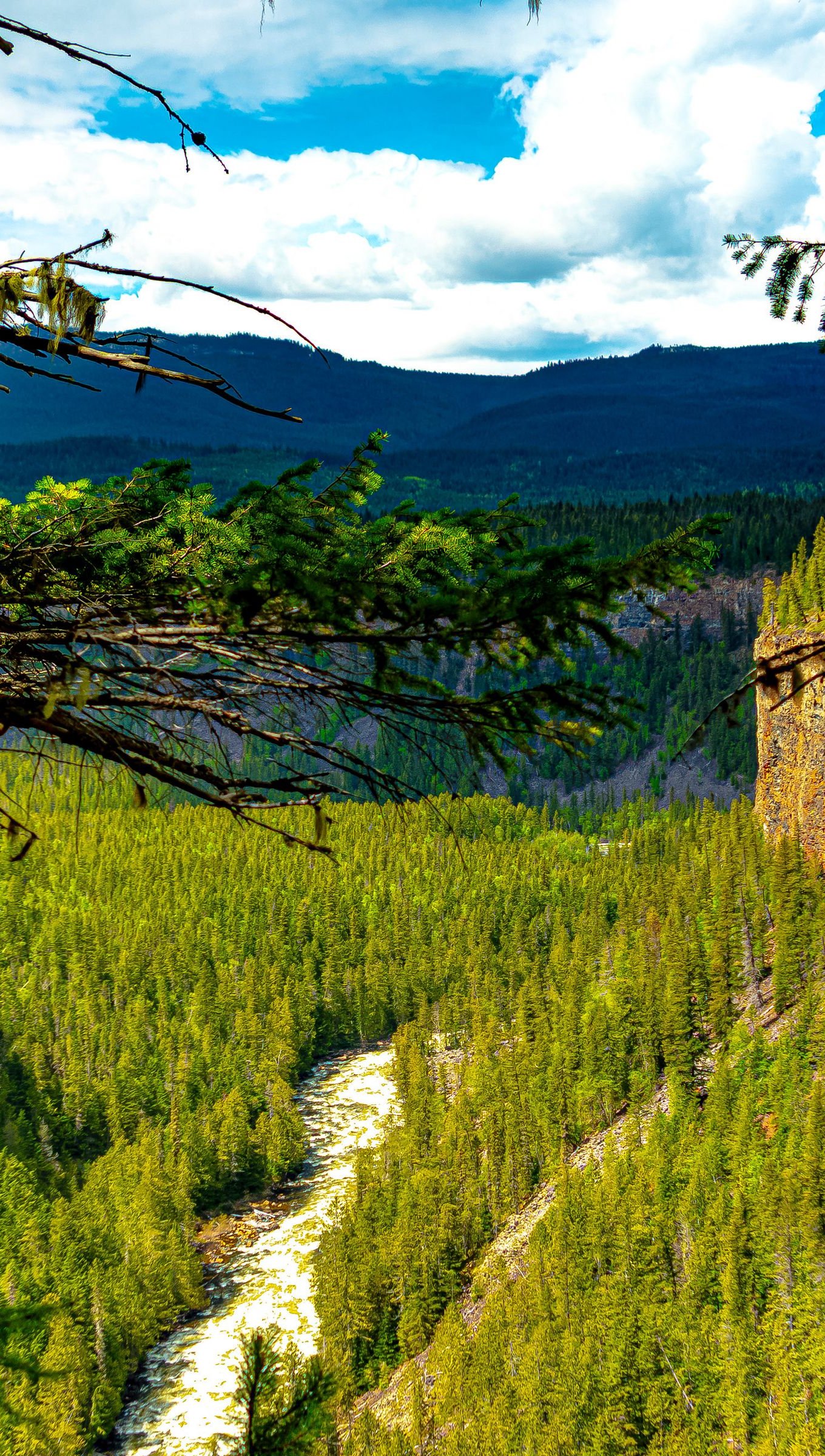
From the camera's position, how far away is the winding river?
6444 cm

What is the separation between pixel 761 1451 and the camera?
164 feet

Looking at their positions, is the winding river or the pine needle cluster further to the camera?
the pine needle cluster

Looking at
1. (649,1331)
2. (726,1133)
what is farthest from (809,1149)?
(649,1331)

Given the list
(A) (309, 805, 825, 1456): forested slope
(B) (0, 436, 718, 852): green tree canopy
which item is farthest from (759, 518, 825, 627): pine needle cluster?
(B) (0, 436, 718, 852): green tree canopy

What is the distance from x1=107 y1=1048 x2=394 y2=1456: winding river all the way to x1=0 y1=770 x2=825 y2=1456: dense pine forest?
231 centimetres

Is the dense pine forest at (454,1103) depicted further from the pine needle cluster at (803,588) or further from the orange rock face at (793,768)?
the pine needle cluster at (803,588)

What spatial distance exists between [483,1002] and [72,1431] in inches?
2367

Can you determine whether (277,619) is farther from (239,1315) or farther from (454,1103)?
(454,1103)

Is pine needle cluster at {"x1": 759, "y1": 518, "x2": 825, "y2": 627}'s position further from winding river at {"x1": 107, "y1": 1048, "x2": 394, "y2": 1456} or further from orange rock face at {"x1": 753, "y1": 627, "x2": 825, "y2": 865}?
winding river at {"x1": 107, "y1": 1048, "x2": 394, "y2": 1456}

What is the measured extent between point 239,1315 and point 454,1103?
27.4 m

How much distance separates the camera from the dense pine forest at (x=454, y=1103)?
198 ft

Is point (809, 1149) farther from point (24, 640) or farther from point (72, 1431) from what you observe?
point (24, 640)

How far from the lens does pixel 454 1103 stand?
93.9 m

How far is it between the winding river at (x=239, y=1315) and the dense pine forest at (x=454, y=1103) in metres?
2.31
